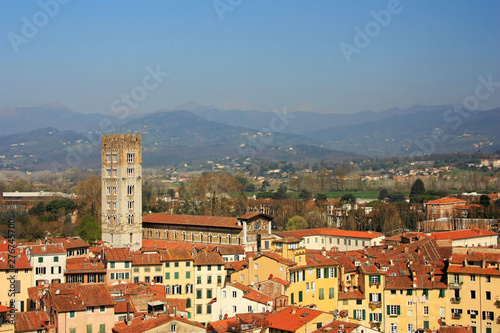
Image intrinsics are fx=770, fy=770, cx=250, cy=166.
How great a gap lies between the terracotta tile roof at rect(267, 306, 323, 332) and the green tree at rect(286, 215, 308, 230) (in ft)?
141

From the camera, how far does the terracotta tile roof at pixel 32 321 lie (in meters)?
26.0

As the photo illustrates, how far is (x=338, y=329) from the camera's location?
23.3 metres

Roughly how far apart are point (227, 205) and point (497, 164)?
120 m

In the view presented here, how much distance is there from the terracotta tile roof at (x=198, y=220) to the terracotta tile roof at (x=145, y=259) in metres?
12.4

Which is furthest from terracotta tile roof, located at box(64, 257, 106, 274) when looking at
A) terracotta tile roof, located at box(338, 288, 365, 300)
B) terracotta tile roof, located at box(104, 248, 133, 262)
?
terracotta tile roof, located at box(338, 288, 365, 300)

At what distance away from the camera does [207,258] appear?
37.5 metres

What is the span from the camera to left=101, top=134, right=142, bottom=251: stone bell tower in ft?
168

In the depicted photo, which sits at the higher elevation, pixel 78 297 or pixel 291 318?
pixel 78 297

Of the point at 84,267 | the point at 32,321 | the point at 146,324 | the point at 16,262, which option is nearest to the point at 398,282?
the point at 146,324

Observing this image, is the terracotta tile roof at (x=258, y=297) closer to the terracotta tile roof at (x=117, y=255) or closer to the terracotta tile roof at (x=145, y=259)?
the terracotta tile roof at (x=145, y=259)

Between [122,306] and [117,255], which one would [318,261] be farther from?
[117,255]

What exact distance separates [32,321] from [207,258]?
12310 mm

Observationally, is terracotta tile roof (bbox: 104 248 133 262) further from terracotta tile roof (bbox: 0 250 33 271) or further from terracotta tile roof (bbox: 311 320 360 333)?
terracotta tile roof (bbox: 311 320 360 333)

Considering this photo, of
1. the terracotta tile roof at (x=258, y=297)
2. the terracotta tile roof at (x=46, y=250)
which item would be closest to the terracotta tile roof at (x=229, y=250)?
the terracotta tile roof at (x=46, y=250)
